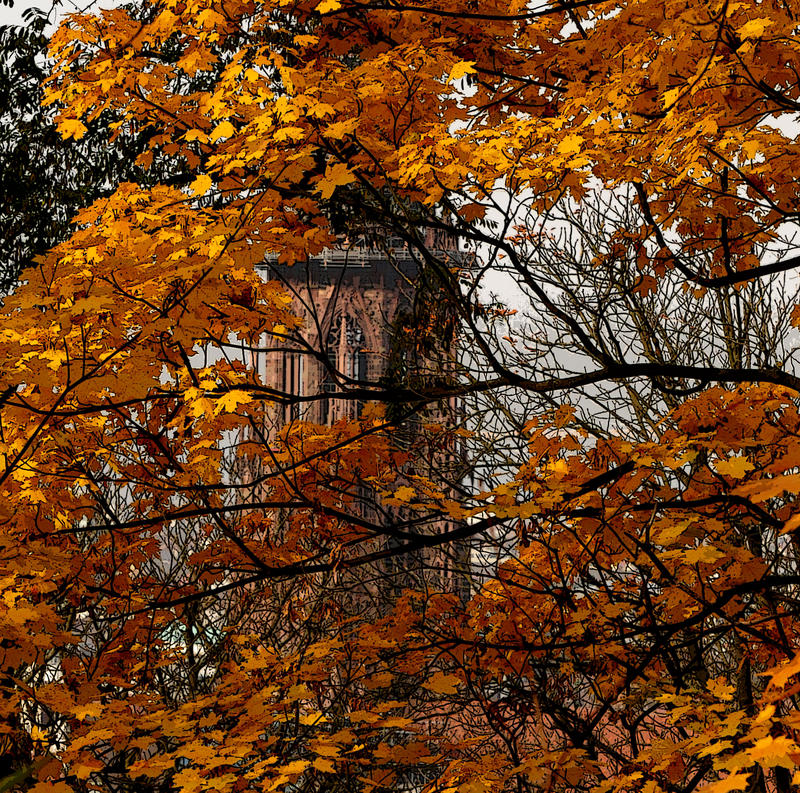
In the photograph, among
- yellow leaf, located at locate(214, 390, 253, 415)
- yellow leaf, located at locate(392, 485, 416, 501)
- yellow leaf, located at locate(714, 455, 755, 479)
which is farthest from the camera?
yellow leaf, located at locate(392, 485, 416, 501)

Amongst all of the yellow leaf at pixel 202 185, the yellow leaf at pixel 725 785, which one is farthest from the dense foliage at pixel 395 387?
the yellow leaf at pixel 725 785

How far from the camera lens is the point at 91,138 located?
933 cm

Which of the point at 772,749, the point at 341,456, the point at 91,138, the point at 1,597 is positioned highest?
the point at 91,138

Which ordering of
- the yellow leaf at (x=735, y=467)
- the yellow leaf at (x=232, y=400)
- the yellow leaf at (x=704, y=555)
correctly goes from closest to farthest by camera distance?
the yellow leaf at (x=735, y=467) → the yellow leaf at (x=704, y=555) → the yellow leaf at (x=232, y=400)

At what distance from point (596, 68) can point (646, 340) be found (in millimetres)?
5810

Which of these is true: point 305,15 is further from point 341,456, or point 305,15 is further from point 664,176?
point 341,456

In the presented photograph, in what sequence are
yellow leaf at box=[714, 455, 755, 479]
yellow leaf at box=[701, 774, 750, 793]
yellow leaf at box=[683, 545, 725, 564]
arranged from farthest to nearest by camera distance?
1. yellow leaf at box=[683, 545, 725, 564]
2. yellow leaf at box=[714, 455, 755, 479]
3. yellow leaf at box=[701, 774, 750, 793]

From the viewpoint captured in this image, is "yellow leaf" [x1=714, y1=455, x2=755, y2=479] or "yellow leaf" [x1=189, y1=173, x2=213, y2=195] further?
"yellow leaf" [x1=189, y1=173, x2=213, y2=195]

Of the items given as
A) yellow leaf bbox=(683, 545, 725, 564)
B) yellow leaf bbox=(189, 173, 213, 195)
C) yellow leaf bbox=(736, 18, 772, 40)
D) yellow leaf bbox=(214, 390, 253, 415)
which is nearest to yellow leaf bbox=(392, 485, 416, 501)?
yellow leaf bbox=(214, 390, 253, 415)

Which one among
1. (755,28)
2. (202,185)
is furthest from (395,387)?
(755,28)

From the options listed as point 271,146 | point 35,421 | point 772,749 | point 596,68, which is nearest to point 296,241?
point 271,146

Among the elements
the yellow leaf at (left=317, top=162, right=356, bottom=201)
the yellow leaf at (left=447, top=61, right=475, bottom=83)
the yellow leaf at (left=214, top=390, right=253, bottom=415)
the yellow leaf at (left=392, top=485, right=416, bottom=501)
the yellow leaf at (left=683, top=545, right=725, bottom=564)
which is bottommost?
the yellow leaf at (left=683, top=545, right=725, bottom=564)

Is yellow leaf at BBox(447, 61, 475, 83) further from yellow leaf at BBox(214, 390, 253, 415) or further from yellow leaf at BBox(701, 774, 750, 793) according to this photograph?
yellow leaf at BBox(701, 774, 750, 793)

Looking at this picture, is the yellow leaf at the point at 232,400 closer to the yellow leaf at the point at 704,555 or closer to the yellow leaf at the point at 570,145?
the yellow leaf at the point at 570,145
